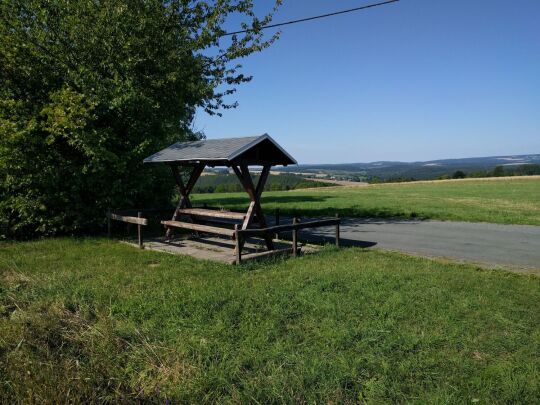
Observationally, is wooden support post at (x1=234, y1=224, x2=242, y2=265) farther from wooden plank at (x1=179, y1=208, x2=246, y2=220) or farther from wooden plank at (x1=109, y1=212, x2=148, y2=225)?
wooden plank at (x1=109, y1=212, x2=148, y2=225)

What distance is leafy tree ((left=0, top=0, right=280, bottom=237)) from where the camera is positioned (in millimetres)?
11852

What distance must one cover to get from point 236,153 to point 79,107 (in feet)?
17.5

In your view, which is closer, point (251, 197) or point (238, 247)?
point (238, 247)

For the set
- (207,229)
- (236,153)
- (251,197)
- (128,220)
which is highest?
(236,153)

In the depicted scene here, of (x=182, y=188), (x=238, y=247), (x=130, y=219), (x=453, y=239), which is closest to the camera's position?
(x=238, y=247)

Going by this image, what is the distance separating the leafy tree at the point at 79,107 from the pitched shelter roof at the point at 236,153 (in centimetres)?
247

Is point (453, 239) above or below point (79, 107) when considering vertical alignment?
below

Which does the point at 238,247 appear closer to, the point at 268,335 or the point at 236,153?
the point at 236,153

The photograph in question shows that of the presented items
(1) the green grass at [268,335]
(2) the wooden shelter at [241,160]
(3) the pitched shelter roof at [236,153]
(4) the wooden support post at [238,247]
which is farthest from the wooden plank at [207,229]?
(3) the pitched shelter roof at [236,153]

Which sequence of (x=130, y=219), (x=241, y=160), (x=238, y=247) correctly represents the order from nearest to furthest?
(x=238, y=247) → (x=241, y=160) → (x=130, y=219)

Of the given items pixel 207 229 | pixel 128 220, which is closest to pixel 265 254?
pixel 207 229

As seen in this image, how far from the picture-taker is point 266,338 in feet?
16.5

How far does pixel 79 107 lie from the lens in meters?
11.5

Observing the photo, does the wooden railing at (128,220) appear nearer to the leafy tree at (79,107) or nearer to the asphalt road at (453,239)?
the leafy tree at (79,107)
